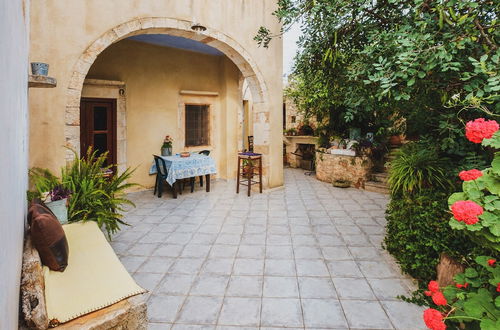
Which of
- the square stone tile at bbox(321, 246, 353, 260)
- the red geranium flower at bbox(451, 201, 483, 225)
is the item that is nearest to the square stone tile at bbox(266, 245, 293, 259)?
the square stone tile at bbox(321, 246, 353, 260)

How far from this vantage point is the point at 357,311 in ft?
7.86

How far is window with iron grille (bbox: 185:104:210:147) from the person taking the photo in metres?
7.54

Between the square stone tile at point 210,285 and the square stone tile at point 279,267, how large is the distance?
44 cm

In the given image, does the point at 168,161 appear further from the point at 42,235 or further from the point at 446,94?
the point at 446,94

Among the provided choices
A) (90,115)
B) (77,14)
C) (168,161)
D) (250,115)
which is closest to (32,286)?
(77,14)

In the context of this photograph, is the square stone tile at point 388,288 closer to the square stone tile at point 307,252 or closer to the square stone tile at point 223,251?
the square stone tile at point 307,252

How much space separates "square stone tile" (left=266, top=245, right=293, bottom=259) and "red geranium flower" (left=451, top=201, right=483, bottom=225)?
87.9 inches

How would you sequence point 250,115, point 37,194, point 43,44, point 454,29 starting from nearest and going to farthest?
point 454,29, point 37,194, point 43,44, point 250,115

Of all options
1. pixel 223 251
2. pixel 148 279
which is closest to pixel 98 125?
pixel 223 251

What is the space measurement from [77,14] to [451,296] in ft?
15.3

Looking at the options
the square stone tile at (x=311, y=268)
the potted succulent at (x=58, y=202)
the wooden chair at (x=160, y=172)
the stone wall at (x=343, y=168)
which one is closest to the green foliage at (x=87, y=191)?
the potted succulent at (x=58, y=202)

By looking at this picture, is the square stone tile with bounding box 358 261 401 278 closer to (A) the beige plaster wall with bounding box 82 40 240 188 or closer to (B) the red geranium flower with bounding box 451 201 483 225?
(B) the red geranium flower with bounding box 451 201 483 225

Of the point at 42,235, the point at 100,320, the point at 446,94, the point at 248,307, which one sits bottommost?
the point at 248,307

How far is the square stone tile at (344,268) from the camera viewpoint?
300 cm
